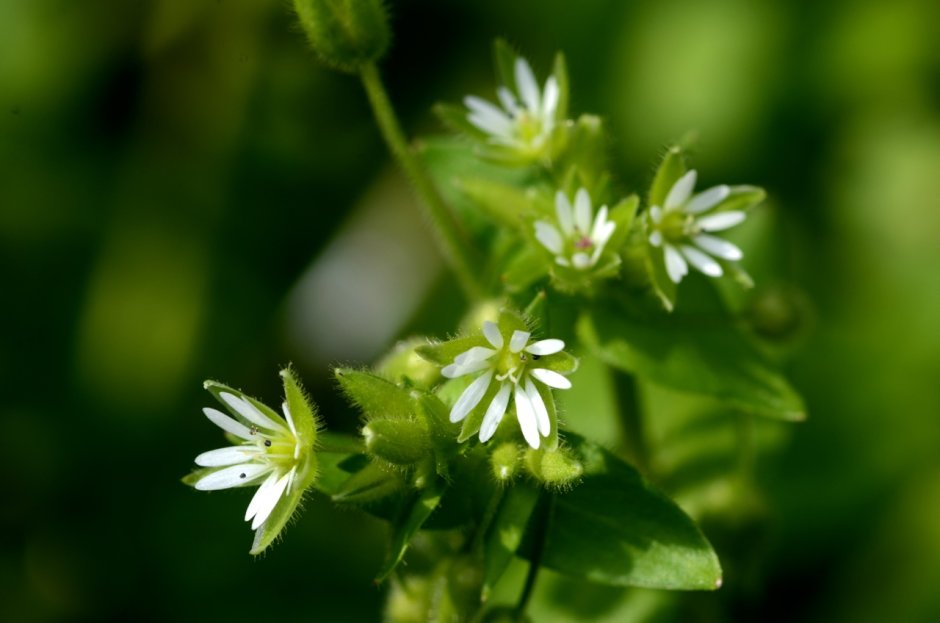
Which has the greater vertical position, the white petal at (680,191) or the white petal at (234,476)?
the white petal at (680,191)

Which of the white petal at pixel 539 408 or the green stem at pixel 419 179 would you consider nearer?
the white petal at pixel 539 408

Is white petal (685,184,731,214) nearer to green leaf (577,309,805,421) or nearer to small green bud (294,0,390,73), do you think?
green leaf (577,309,805,421)

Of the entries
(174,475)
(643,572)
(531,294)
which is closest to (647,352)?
(531,294)

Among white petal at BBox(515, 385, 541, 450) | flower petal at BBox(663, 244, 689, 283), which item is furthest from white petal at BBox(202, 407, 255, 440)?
flower petal at BBox(663, 244, 689, 283)

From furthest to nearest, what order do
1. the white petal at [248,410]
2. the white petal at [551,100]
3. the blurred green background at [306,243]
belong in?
the blurred green background at [306,243], the white petal at [551,100], the white petal at [248,410]

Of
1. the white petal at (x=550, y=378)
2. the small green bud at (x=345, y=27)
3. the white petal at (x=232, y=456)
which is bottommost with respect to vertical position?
the white petal at (x=232, y=456)

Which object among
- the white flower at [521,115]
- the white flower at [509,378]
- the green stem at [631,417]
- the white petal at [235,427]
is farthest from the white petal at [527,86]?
the white petal at [235,427]

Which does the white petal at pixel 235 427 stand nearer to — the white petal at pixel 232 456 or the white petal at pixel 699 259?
the white petal at pixel 232 456
